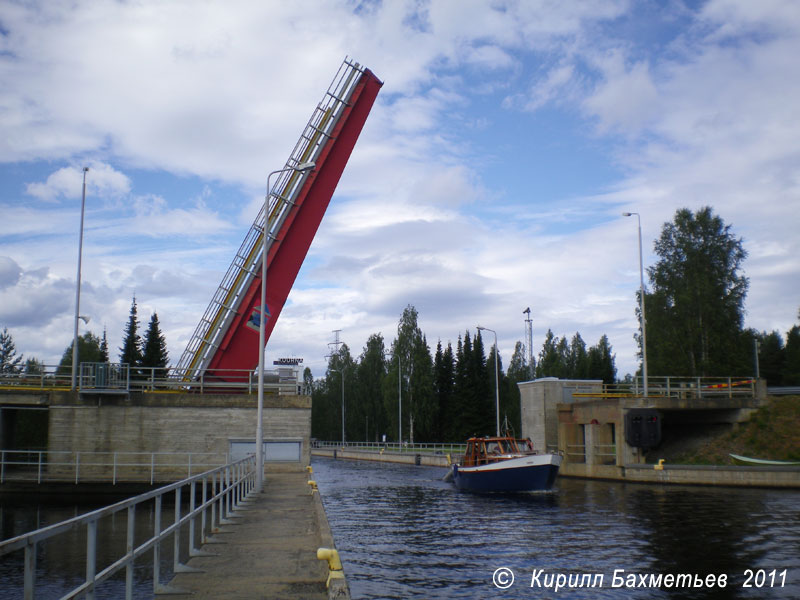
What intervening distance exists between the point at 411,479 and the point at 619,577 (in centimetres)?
2716

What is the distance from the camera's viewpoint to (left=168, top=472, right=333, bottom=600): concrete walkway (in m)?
8.66

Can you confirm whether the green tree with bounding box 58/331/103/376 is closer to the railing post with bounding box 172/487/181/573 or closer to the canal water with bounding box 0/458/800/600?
the canal water with bounding box 0/458/800/600

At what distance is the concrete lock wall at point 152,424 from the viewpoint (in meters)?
27.2

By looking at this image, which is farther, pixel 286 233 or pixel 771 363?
pixel 771 363

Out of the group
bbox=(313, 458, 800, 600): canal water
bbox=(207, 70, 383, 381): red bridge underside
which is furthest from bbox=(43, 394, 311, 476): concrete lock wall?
bbox=(313, 458, 800, 600): canal water

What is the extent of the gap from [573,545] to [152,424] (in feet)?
57.7

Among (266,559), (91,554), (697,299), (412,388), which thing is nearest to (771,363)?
(697,299)

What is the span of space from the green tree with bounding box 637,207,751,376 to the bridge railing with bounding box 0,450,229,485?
36.0 m

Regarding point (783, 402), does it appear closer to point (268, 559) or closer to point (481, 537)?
point (481, 537)

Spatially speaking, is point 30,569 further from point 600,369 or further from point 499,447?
point 600,369

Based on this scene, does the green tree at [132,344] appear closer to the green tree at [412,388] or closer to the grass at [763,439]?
the green tree at [412,388]

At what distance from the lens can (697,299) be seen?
164ft

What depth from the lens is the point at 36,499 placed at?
2569 cm

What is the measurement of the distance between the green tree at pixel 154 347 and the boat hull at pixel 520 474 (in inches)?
1663
